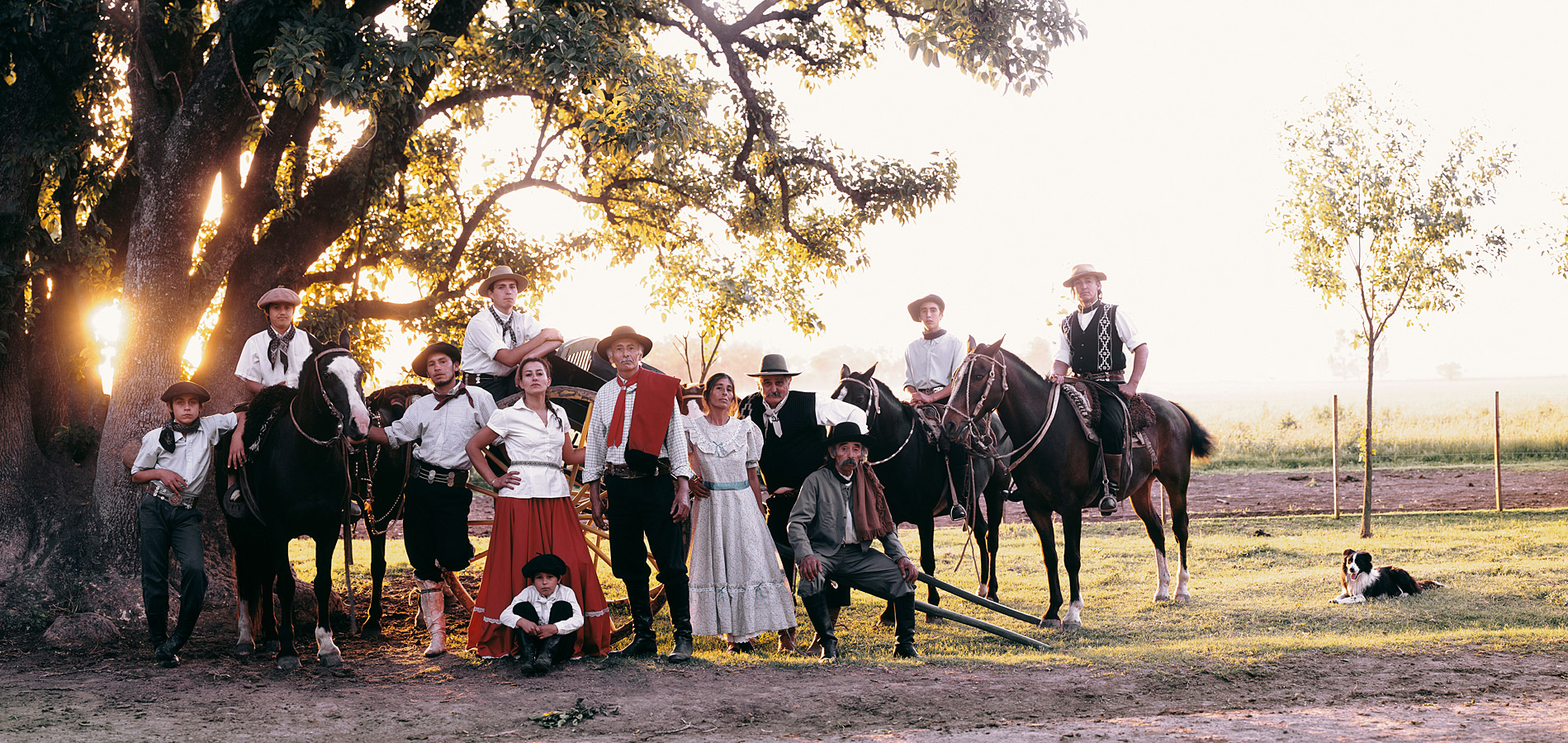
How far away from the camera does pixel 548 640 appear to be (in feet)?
22.0

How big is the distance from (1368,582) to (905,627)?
4.49m

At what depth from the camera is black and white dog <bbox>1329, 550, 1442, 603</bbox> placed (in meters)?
8.76

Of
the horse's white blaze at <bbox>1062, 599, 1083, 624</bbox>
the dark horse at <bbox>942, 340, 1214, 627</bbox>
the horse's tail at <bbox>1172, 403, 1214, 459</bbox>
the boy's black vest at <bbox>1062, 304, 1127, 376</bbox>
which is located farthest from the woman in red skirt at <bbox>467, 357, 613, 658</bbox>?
the horse's tail at <bbox>1172, 403, 1214, 459</bbox>

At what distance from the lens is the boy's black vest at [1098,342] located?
8.95 meters

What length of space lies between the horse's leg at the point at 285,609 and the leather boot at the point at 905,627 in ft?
13.0

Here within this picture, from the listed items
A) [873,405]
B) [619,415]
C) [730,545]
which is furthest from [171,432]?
[873,405]

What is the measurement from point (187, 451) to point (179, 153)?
9.58 feet

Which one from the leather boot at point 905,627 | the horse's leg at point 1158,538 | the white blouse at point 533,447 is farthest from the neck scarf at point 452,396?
the horse's leg at point 1158,538

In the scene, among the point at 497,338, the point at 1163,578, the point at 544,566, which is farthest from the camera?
the point at 1163,578

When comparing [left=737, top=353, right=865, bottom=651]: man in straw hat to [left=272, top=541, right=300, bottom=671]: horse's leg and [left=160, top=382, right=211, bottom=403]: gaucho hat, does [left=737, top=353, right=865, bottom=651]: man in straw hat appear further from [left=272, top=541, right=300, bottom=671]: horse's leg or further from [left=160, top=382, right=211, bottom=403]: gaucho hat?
[left=160, top=382, right=211, bottom=403]: gaucho hat

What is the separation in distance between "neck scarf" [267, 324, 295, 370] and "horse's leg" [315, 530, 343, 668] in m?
1.25

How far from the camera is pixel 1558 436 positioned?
2555 centimetres

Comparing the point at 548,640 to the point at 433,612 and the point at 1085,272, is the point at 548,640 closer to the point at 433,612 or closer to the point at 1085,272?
the point at 433,612

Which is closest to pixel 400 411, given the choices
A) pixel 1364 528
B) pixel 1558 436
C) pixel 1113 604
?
pixel 1113 604
